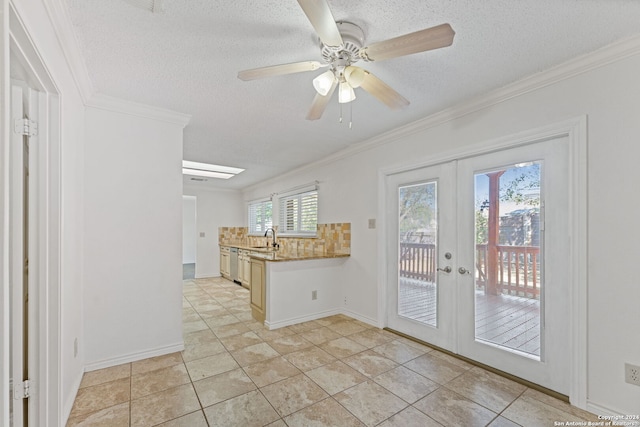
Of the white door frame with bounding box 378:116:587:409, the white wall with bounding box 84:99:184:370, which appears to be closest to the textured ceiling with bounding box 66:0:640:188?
the white wall with bounding box 84:99:184:370

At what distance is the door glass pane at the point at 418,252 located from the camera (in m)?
2.94

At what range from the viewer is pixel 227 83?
Answer: 7.19ft

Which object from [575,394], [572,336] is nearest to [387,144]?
[572,336]

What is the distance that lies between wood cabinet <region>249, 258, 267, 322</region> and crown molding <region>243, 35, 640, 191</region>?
7.03 ft

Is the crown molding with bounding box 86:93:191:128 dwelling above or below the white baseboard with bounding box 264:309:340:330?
above

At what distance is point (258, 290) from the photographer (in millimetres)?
3760

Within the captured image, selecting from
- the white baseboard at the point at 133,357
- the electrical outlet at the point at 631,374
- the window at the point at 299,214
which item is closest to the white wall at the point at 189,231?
the window at the point at 299,214

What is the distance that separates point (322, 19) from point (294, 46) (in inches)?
23.3

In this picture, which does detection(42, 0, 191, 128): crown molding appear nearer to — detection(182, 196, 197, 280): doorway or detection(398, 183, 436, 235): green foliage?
detection(398, 183, 436, 235): green foliage

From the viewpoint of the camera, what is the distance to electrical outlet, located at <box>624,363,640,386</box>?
5.54 ft

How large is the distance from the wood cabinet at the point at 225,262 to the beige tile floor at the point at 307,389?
139 inches

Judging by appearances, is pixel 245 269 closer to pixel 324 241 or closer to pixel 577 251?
pixel 324 241

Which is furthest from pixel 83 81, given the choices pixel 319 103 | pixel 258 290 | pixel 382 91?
pixel 258 290

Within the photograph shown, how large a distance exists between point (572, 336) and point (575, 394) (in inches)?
14.9
